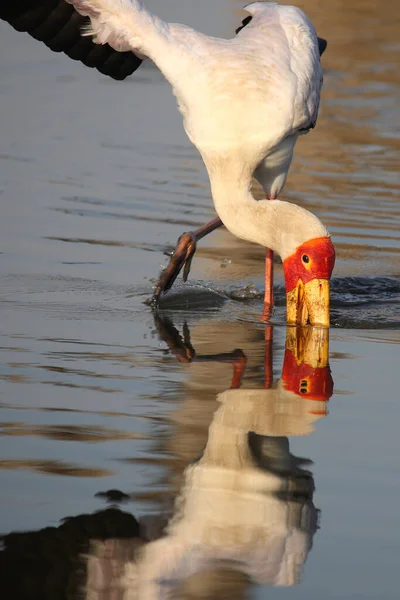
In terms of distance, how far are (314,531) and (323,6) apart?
1843cm

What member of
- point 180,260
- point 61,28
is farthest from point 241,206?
point 61,28

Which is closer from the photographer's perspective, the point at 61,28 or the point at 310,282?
the point at 310,282

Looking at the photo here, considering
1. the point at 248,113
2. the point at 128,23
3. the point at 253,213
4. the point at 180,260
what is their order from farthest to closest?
the point at 180,260 < the point at 128,23 < the point at 253,213 < the point at 248,113

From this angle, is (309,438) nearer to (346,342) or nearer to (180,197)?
(346,342)

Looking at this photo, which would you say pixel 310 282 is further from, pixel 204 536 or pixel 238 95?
pixel 204 536

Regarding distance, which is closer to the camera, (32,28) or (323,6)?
(32,28)

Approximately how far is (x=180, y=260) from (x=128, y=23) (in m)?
1.52

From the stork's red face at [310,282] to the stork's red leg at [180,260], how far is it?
2.82 feet

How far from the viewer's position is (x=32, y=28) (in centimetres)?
916

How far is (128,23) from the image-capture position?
8609mm

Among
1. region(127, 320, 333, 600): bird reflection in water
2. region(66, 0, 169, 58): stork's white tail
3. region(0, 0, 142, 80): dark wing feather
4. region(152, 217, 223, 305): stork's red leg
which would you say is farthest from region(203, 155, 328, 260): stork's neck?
region(127, 320, 333, 600): bird reflection in water

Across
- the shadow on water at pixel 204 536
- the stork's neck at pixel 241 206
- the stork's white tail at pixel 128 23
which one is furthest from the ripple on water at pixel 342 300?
the shadow on water at pixel 204 536

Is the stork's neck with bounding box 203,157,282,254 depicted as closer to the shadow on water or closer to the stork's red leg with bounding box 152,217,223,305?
the stork's red leg with bounding box 152,217,223,305

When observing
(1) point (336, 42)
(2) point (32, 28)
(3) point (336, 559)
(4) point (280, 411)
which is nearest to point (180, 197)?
(2) point (32, 28)
